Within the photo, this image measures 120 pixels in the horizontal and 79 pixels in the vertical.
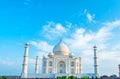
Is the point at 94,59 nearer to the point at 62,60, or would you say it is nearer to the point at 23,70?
the point at 62,60

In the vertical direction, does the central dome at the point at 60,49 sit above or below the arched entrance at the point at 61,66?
above

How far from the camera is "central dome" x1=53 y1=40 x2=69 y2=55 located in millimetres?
37684

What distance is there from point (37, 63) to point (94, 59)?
1121 centimetres

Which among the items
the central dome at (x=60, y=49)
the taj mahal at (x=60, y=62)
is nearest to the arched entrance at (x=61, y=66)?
the taj mahal at (x=60, y=62)

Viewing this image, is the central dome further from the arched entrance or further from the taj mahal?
the arched entrance

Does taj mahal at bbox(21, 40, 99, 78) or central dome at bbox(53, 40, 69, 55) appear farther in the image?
central dome at bbox(53, 40, 69, 55)

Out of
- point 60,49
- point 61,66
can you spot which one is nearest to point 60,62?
point 61,66

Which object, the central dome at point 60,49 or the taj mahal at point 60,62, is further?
the central dome at point 60,49

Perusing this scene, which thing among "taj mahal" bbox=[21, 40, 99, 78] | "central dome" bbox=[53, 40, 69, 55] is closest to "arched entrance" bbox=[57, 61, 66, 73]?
"taj mahal" bbox=[21, 40, 99, 78]

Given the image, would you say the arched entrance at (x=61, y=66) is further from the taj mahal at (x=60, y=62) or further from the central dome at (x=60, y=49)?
the central dome at (x=60, y=49)

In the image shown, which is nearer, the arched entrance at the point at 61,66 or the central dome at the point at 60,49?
the arched entrance at the point at 61,66

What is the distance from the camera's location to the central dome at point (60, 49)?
37.7m

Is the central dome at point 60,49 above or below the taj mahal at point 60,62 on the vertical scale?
above

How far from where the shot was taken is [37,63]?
38.5m
